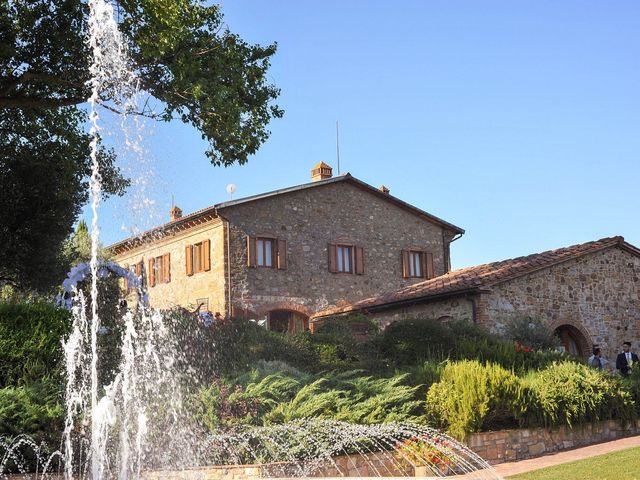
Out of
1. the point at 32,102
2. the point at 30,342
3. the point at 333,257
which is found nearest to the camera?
the point at 30,342

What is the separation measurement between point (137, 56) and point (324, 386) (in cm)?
796

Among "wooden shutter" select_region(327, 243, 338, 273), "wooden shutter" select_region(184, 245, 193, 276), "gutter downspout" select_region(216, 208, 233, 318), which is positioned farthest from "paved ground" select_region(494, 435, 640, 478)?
"wooden shutter" select_region(184, 245, 193, 276)

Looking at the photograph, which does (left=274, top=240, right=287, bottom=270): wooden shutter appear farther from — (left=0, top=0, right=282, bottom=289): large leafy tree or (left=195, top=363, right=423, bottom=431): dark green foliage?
(left=195, top=363, right=423, bottom=431): dark green foliage

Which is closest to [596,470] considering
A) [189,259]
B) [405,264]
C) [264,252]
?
[264,252]

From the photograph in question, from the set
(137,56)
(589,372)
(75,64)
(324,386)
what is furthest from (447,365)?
(75,64)

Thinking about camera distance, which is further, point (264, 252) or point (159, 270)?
point (159, 270)

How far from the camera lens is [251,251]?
91.4ft

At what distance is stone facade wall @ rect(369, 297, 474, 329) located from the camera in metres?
19.8

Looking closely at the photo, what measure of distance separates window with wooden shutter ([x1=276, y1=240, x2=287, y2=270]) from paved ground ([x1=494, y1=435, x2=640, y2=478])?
16.6 m

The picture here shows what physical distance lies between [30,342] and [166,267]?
65.6 feet

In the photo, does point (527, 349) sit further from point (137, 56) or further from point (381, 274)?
point (381, 274)

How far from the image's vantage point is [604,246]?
71.4 ft

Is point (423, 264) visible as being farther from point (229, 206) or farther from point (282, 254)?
point (229, 206)

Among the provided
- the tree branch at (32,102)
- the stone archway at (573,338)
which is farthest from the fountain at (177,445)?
the stone archway at (573,338)
